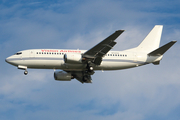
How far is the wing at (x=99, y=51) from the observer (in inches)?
2160

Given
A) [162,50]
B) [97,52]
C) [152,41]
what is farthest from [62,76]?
[162,50]

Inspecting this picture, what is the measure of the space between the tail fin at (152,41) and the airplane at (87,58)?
1579 mm

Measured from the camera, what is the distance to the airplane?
189 feet

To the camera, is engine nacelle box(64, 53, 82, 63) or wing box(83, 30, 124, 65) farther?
engine nacelle box(64, 53, 82, 63)

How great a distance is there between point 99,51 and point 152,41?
14.2 m

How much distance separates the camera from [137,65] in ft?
204

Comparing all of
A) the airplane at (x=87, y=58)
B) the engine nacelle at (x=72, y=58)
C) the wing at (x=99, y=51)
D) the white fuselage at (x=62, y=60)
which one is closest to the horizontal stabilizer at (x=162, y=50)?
the airplane at (x=87, y=58)

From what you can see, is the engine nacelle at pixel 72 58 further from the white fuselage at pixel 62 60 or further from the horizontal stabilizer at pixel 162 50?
the horizontal stabilizer at pixel 162 50

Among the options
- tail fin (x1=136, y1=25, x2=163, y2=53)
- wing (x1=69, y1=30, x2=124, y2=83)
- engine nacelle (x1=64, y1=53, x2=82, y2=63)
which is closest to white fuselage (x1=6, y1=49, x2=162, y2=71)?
wing (x1=69, y1=30, x2=124, y2=83)

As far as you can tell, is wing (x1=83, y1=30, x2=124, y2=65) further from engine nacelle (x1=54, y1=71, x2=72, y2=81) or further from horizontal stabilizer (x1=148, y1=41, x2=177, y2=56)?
horizontal stabilizer (x1=148, y1=41, x2=177, y2=56)

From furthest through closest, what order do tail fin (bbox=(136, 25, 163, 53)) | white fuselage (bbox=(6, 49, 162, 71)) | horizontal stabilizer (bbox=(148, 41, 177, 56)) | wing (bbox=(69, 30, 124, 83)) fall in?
tail fin (bbox=(136, 25, 163, 53)), white fuselage (bbox=(6, 49, 162, 71)), horizontal stabilizer (bbox=(148, 41, 177, 56)), wing (bbox=(69, 30, 124, 83))

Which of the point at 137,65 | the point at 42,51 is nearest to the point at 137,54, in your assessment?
the point at 137,65

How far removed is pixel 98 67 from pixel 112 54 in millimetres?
3394

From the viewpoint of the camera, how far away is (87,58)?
5822cm
